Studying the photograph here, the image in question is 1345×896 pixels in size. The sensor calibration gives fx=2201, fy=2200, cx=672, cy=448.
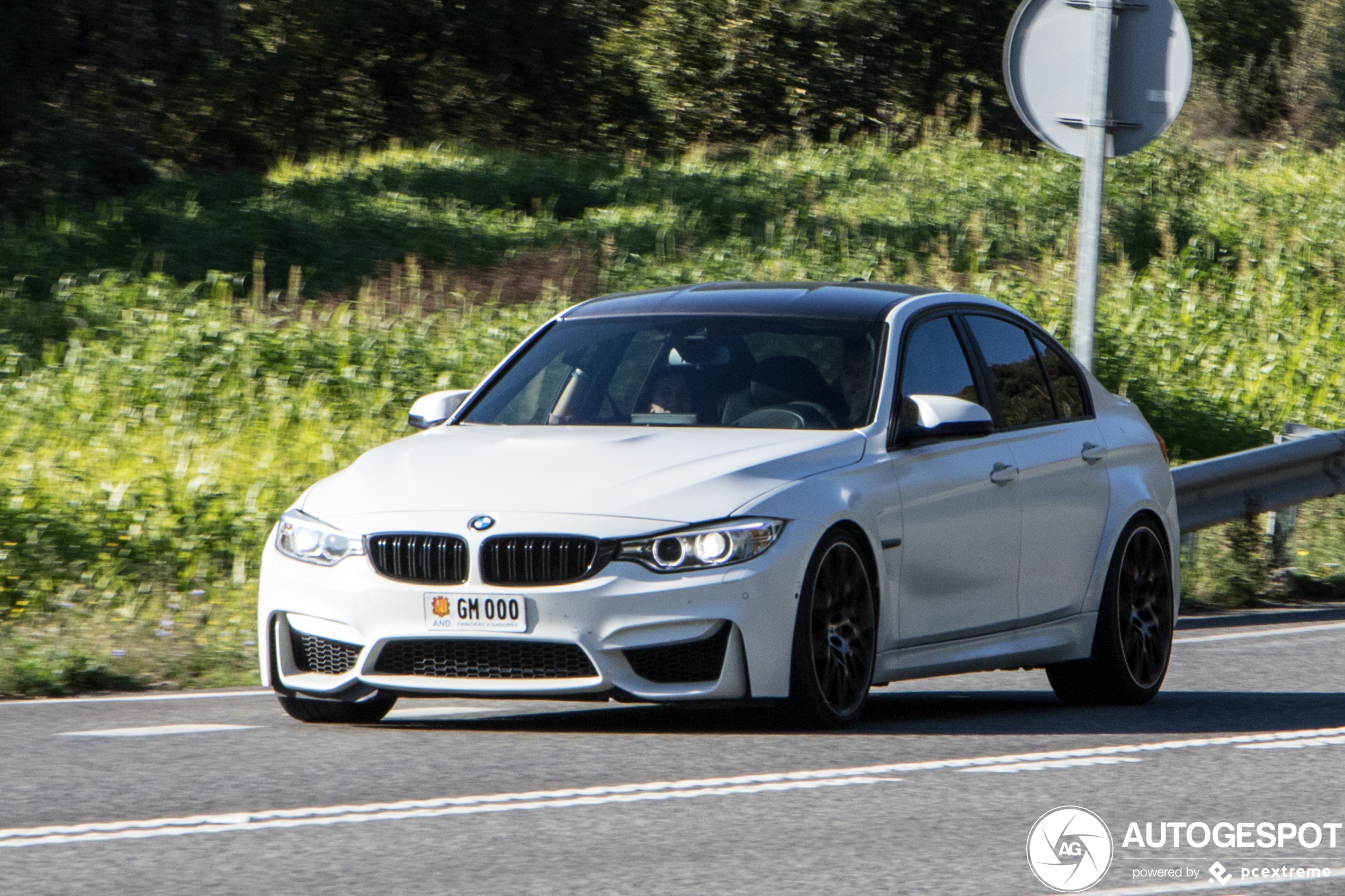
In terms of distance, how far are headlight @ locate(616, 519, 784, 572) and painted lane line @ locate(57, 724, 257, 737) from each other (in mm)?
1675

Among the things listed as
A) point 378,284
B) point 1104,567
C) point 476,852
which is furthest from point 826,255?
point 476,852

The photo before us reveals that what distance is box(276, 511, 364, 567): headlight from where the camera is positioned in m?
7.00

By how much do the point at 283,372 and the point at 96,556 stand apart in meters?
4.35

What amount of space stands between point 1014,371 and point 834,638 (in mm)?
1950

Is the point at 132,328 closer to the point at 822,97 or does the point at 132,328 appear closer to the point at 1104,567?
the point at 1104,567

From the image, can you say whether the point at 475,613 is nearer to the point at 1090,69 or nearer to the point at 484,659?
the point at 484,659

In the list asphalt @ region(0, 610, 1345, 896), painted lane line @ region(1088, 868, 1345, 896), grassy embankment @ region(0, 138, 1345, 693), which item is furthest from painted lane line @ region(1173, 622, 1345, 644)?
painted lane line @ region(1088, 868, 1345, 896)

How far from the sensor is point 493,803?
19.6ft

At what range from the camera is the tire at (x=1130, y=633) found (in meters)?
8.55

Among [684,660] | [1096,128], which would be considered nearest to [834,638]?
[684,660]

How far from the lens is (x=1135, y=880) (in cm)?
514

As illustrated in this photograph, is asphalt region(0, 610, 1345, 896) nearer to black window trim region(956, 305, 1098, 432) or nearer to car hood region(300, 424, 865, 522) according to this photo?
car hood region(300, 424, 865, 522)

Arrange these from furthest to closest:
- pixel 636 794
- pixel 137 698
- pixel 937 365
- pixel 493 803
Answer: pixel 137 698 → pixel 937 365 → pixel 636 794 → pixel 493 803

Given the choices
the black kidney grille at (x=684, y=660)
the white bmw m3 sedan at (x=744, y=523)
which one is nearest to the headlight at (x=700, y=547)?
the white bmw m3 sedan at (x=744, y=523)
